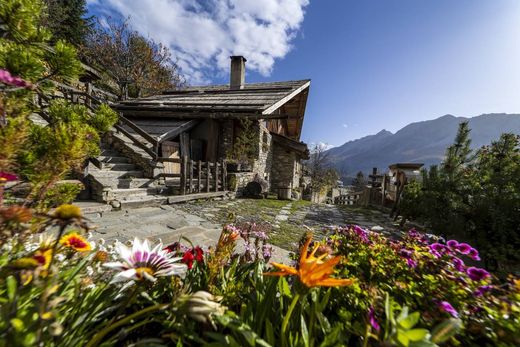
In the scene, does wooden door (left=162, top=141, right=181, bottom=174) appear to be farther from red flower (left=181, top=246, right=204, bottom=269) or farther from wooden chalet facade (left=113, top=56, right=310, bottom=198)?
red flower (left=181, top=246, right=204, bottom=269)

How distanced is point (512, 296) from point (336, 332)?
3.03 feet

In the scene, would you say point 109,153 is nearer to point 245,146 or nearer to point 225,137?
point 225,137

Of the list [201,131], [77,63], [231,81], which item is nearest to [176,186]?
[201,131]

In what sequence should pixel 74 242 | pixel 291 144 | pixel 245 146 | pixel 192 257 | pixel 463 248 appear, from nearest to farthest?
pixel 74 242, pixel 192 257, pixel 463 248, pixel 245 146, pixel 291 144

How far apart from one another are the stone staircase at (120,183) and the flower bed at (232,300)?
444 cm

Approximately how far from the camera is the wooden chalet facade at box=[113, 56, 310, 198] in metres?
8.10

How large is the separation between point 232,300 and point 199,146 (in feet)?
32.5

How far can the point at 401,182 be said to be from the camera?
7605 mm

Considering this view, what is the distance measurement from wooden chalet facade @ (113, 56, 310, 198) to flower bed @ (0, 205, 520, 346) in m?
6.04

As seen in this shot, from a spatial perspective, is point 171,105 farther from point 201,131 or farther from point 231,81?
point 231,81

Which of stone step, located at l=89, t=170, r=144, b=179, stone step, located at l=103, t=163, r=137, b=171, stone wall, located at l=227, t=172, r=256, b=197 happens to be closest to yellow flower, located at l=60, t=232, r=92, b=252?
stone step, located at l=89, t=170, r=144, b=179

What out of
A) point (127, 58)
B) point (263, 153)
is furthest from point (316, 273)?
point (127, 58)

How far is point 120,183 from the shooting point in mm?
6297

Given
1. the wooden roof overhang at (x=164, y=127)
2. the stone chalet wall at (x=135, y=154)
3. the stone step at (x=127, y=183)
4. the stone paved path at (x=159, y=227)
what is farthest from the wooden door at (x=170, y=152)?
the stone paved path at (x=159, y=227)
